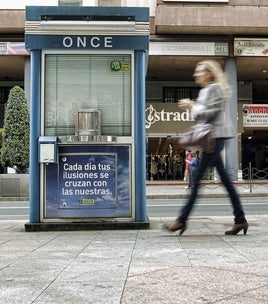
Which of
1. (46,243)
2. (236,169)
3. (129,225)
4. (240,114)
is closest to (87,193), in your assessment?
(129,225)

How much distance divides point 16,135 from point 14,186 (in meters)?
1.94

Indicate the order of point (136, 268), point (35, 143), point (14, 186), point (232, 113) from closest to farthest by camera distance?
point (136, 268) → point (35, 143) → point (14, 186) → point (232, 113)

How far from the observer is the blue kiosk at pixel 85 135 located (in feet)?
22.1

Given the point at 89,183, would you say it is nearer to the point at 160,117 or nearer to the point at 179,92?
the point at 160,117

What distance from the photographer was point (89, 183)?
22.2 ft

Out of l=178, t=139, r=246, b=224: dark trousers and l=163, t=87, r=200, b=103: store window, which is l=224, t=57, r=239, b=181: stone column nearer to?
l=163, t=87, r=200, b=103: store window

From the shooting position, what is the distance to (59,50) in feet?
22.6

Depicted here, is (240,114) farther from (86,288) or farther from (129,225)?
(86,288)

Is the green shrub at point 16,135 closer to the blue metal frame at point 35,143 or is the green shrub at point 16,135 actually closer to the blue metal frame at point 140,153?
the blue metal frame at point 35,143

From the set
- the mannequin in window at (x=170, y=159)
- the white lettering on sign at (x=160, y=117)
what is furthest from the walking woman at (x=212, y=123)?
the mannequin in window at (x=170, y=159)

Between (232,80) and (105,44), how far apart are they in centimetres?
2142

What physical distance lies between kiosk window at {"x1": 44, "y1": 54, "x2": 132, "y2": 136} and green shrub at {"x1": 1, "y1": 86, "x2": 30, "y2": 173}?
37.8 ft

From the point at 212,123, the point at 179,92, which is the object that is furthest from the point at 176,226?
the point at 179,92

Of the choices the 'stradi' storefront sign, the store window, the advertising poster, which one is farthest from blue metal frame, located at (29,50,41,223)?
the store window
